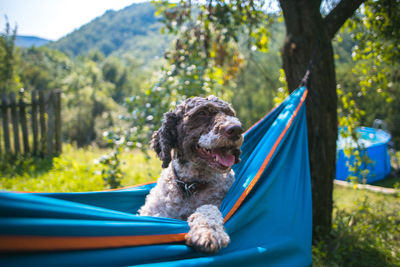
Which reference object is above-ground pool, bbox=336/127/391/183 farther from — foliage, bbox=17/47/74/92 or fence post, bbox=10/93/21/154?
foliage, bbox=17/47/74/92

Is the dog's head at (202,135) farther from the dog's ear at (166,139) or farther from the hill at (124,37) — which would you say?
the hill at (124,37)

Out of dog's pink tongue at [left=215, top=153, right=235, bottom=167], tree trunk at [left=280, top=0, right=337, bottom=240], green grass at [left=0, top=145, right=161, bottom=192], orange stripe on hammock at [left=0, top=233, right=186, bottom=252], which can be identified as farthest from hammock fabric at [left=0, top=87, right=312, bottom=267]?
green grass at [left=0, top=145, right=161, bottom=192]

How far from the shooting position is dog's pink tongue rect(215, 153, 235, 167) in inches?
86.3

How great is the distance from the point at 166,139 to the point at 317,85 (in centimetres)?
201

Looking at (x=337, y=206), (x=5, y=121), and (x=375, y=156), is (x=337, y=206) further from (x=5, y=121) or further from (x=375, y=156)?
(x=5, y=121)

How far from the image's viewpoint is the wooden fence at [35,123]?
7.11 meters

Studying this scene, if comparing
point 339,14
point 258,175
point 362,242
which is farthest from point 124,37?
point 258,175

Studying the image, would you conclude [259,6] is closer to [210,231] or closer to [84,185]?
[210,231]

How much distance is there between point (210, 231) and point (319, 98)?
7.92ft

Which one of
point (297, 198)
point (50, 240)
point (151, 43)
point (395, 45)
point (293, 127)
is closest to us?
point (50, 240)

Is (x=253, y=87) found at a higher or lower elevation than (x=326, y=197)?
higher

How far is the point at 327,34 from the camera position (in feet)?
10.8

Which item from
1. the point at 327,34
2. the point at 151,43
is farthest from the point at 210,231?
the point at 151,43

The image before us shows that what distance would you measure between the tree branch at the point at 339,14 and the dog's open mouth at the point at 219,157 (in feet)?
7.31
